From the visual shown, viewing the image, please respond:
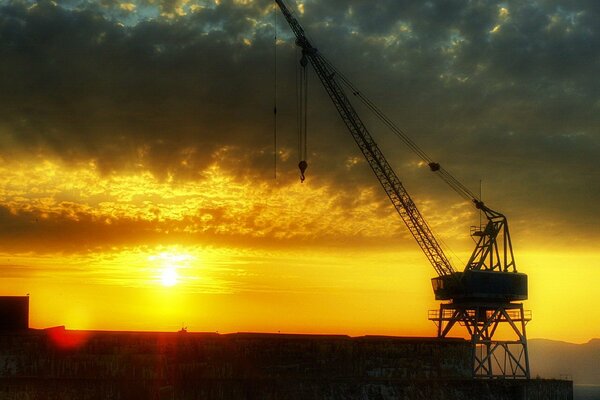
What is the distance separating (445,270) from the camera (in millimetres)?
85062

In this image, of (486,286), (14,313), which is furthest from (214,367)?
(486,286)

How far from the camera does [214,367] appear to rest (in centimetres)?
6231

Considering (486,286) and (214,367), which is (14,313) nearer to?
(214,367)

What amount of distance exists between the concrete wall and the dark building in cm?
780

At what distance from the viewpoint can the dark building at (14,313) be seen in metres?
67.2

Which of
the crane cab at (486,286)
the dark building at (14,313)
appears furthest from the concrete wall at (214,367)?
the crane cab at (486,286)

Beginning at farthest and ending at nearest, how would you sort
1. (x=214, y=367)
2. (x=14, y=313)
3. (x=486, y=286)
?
(x=486, y=286), (x=14, y=313), (x=214, y=367)

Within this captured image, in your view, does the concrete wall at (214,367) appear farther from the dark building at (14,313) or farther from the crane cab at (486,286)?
the crane cab at (486,286)

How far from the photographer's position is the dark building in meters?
67.2

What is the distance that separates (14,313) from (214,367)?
67.4 ft

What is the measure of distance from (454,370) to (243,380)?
22.4 metres

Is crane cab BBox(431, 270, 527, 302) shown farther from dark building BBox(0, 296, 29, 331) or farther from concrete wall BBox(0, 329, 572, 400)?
dark building BBox(0, 296, 29, 331)

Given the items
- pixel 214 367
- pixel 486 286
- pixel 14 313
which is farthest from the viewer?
pixel 486 286

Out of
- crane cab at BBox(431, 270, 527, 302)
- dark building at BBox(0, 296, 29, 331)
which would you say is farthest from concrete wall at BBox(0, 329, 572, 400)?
crane cab at BBox(431, 270, 527, 302)
